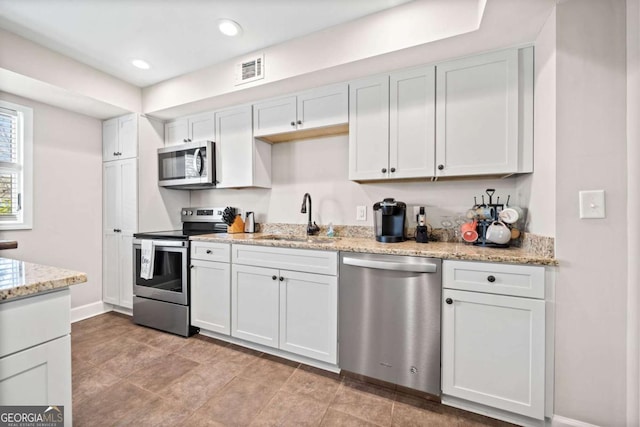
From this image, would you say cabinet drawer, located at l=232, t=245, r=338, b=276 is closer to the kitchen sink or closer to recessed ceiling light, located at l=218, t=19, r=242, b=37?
the kitchen sink

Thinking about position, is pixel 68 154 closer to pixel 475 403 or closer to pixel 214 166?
pixel 214 166

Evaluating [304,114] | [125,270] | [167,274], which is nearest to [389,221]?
[304,114]

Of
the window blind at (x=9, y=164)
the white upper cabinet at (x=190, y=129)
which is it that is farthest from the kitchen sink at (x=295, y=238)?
the window blind at (x=9, y=164)

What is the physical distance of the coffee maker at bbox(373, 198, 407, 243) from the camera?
1.99 m

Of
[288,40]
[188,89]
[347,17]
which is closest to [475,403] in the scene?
[347,17]

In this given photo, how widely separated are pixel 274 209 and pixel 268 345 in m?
1.33

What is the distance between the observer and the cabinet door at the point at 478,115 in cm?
171

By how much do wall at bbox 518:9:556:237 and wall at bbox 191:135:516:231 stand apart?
372 mm

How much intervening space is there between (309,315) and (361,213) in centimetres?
100

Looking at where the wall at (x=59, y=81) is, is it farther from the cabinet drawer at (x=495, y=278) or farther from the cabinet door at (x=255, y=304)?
the cabinet drawer at (x=495, y=278)

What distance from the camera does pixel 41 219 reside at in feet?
8.63

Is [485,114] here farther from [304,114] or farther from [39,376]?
[39,376]

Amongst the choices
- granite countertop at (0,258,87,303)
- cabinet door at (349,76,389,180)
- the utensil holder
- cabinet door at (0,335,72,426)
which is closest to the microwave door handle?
the utensil holder

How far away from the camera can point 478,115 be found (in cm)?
178
